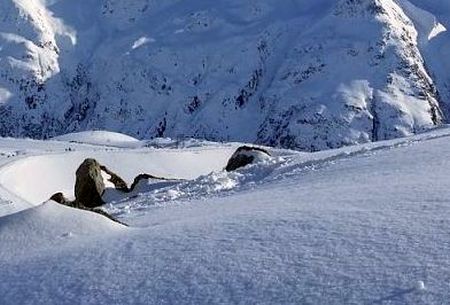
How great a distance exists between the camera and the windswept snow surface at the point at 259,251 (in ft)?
26.7

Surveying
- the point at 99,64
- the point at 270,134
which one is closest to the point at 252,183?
the point at 270,134

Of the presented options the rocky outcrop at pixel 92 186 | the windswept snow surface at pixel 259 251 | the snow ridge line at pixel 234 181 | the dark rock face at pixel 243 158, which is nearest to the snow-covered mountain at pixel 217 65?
the dark rock face at pixel 243 158

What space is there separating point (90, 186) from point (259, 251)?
18680 millimetres

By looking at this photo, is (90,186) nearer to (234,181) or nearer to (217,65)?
(234,181)

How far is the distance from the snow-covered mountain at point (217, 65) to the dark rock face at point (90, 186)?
111 meters

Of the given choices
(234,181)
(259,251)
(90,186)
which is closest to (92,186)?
(90,186)

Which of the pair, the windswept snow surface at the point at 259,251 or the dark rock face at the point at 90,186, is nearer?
the windswept snow surface at the point at 259,251

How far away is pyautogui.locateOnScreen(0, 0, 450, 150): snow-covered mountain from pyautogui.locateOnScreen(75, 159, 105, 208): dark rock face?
11076 centimetres

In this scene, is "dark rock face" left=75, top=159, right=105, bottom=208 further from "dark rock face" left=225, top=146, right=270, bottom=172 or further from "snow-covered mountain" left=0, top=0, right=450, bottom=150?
"snow-covered mountain" left=0, top=0, right=450, bottom=150

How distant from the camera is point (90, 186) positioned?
27.5 meters

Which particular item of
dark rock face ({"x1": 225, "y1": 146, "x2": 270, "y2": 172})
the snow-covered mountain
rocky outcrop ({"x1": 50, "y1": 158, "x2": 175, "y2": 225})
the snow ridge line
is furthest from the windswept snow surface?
the snow-covered mountain

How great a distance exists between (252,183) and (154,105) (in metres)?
140

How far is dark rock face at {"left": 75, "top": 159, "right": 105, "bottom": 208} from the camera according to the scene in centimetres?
2697

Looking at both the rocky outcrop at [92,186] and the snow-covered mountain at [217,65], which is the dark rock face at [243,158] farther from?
the snow-covered mountain at [217,65]
